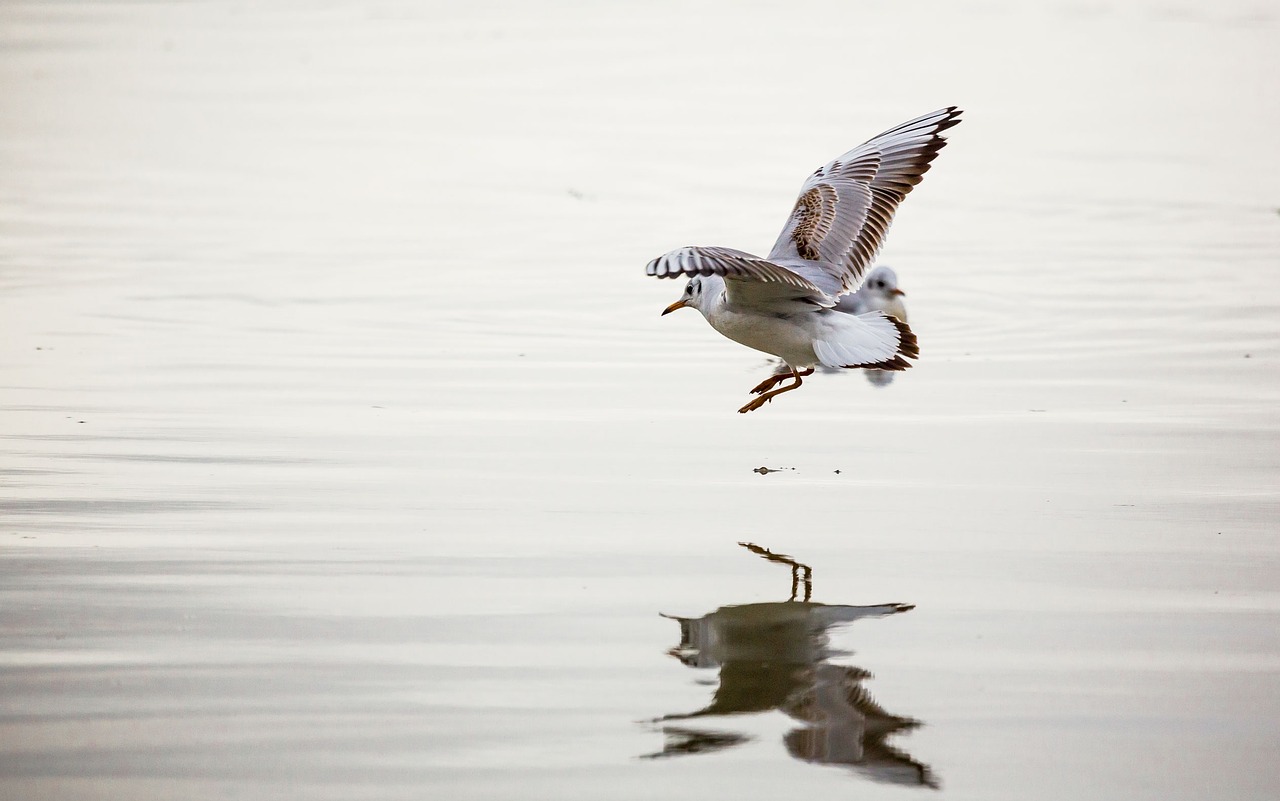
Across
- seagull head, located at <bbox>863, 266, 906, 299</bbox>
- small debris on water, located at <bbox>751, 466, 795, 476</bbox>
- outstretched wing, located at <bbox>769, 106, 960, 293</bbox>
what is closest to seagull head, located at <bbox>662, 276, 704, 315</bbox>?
outstretched wing, located at <bbox>769, 106, 960, 293</bbox>

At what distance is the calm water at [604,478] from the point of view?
14.0ft

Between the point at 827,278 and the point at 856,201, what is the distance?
542mm

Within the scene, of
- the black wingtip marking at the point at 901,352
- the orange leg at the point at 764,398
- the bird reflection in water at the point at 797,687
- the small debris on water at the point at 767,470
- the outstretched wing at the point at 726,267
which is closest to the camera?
the bird reflection in water at the point at 797,687

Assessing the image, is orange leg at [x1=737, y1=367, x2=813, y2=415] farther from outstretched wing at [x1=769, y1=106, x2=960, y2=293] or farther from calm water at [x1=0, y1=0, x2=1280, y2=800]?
outstretched wing at [x1=769, y1=106, x2=960, y2=293]

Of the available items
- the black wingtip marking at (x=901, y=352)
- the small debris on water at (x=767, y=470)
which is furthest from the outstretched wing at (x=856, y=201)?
the small debris on water at (x=767, y=470)

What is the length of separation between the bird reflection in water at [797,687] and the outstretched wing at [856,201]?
8.51ft

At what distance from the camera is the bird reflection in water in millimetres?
4188

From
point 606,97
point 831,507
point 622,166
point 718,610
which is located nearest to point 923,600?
point 718,610

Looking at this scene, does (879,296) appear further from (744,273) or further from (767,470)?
(744,273)

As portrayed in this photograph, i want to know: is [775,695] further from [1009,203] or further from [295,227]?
[1009,203]

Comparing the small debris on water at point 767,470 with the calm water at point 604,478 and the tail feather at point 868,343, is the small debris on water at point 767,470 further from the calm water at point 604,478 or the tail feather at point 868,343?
the tail feather at point 868,343

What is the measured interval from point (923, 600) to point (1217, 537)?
1218mm

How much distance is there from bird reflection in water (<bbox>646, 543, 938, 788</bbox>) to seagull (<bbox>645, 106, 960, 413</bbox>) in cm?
171

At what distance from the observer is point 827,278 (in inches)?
298
